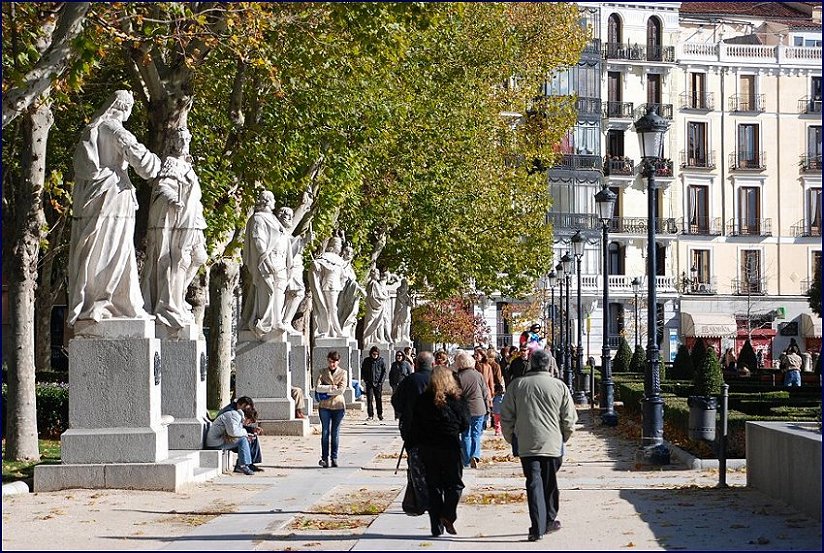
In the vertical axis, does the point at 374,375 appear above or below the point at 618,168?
below

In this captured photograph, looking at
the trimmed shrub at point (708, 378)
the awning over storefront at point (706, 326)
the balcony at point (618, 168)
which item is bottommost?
the awning over storefront at point (706, 326)

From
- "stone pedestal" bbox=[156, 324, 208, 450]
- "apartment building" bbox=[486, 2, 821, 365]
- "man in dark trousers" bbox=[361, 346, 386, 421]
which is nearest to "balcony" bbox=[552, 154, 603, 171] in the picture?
"apartment building" bbox=[486, 2, 821, 365]

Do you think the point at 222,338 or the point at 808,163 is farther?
the point at 808,163

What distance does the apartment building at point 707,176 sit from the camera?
87062mm

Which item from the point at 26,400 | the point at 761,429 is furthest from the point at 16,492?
the point at 761,429

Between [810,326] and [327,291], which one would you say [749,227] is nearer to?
[810,326]

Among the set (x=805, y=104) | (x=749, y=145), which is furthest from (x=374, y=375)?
(x=805, y=104)

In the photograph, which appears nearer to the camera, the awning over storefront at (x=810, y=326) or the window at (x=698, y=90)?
the awning over storefront at (x=810, y=326)

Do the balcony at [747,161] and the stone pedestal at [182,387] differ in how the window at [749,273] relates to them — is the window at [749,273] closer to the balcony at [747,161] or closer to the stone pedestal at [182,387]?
the balcony at [747,161]

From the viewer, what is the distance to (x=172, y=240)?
2136 cm

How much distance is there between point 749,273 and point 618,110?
1184cm

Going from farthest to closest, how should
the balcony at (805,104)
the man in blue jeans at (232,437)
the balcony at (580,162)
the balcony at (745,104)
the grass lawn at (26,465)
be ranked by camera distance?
1. the balcony at (805,104)
2. the balcony at (745,104)
3. the balcony at (580,162)
4. the man in blue jeans at (232,437)
5. the grass lawn at (26,465)

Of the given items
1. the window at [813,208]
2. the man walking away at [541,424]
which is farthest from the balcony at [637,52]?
the man walking away at [541,424]

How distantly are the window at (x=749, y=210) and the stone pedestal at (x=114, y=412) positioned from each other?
74.3m
